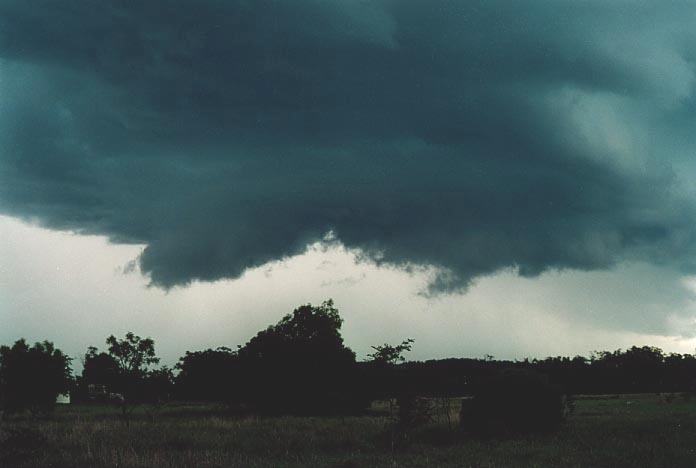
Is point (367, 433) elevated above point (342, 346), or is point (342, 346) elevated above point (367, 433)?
point (342, 346)

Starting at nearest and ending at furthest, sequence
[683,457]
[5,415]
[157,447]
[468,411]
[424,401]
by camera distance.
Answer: [683,457], [157,447], [424,401], [468,411], [5,415]

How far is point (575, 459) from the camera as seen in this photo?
2223 cm

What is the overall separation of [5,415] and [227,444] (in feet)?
97.3

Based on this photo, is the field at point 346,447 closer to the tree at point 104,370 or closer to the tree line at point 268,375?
the tree line at point 268,375

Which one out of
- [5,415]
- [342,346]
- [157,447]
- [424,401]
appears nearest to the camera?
[157,447]

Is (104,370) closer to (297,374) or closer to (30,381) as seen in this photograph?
(30,381)

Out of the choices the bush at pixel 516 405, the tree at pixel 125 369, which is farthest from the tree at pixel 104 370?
the bush at pixel 516 405

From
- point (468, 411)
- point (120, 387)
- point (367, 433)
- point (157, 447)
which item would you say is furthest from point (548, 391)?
point (120, 387)

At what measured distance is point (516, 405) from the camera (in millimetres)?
32875

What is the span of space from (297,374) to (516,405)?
32513 millimetres

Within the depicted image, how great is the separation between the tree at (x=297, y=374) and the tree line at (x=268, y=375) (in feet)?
0.31

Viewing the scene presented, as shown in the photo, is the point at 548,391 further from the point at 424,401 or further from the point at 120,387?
the point at 120,387

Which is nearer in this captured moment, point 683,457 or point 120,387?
point 683,457

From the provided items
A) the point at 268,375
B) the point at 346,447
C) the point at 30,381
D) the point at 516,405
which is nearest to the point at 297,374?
the point at 268,375
